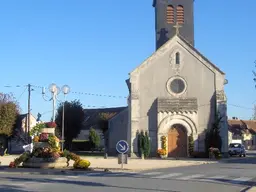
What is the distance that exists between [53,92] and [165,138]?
18407 mm

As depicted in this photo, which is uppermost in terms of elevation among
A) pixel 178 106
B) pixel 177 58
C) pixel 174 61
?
pixel 177 58

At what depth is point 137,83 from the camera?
150ft

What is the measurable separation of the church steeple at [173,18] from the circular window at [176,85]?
6.45m

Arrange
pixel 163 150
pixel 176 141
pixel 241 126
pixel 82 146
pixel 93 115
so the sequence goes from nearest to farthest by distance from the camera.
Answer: pixel 163 150
pixel 176 141
pixel 82 146
pixel 93 115
pixel 241 126

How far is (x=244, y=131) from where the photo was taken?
91.8m

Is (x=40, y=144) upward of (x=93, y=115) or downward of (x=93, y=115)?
downward

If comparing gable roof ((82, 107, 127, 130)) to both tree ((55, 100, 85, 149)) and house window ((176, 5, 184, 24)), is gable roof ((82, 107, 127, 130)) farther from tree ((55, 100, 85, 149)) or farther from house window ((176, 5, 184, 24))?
house window ((176, 5, 184, 24))

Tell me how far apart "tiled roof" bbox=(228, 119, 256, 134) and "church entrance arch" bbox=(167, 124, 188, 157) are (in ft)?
147

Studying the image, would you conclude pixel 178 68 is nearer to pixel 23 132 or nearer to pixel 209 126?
pixel 209 126

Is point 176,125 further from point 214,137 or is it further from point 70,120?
point 70,120

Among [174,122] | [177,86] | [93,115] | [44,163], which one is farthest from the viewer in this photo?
[93,115]

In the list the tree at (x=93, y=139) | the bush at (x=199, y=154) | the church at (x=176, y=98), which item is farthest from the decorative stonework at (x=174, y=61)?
the tree at (x=93, y=139)

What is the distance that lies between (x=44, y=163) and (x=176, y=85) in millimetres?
22441

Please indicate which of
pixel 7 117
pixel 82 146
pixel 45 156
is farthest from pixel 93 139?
pixel 45 156
